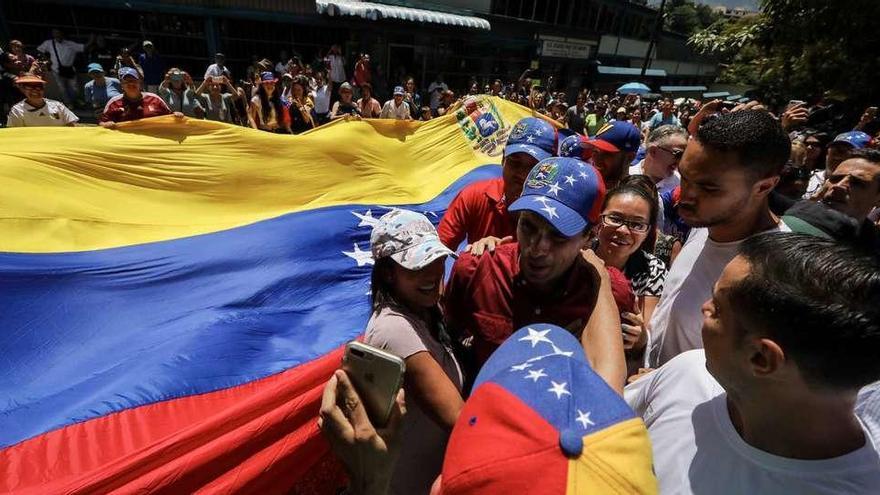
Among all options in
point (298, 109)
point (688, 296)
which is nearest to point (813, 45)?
point (298, 109)

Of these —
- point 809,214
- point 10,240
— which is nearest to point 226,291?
point 10,240

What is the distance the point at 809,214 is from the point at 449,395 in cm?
208

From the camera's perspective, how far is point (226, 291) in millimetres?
2705

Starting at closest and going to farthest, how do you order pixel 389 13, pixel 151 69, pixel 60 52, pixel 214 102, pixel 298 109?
pixel 214 102
pixel 298 109
pixel 151 69
pixel 60 52
pixel 389 13

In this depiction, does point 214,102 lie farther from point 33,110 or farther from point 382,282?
point 382,282

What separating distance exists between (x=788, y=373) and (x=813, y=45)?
43.7 ft

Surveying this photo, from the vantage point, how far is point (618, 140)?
145 inches

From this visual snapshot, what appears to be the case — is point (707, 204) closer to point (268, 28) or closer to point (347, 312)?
point (347, 312)

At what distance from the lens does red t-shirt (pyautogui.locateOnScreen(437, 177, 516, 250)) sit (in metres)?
2.92

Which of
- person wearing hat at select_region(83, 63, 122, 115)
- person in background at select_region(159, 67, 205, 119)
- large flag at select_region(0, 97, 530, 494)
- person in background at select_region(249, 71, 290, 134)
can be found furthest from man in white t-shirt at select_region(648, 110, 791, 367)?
person wearing hat at select_region(83, 63, 122, 115)

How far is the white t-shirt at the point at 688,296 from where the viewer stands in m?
1.98

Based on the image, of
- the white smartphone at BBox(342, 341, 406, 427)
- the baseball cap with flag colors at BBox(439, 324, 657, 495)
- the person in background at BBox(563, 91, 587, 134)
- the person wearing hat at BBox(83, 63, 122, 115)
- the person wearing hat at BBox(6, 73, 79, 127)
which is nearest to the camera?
the baseball cap with flag colors at BBox(439, 324, 657, 495)

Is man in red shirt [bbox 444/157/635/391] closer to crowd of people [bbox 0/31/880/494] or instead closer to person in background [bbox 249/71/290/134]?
crowd of people [bbox 0/31/880/494]

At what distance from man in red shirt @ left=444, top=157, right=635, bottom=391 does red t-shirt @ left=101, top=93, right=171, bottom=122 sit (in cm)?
465
